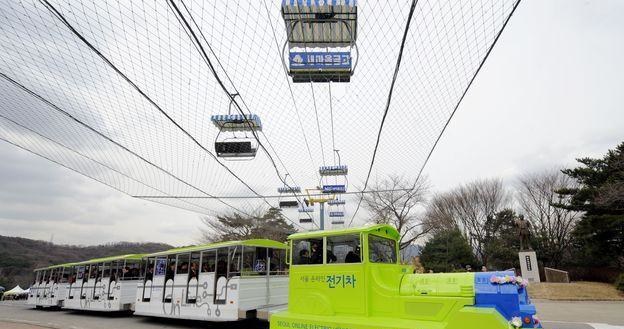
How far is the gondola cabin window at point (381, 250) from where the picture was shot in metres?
5.86

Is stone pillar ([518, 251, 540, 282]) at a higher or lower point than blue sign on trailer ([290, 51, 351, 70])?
lower

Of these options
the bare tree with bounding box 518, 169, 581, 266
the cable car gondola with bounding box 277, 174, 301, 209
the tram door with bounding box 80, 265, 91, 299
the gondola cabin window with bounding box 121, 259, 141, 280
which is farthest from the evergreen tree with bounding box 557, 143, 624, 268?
the tram door with bounding box 80, 265, 91, 299

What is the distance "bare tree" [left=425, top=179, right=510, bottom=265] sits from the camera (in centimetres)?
3588

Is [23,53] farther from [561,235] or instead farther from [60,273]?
[561,235]

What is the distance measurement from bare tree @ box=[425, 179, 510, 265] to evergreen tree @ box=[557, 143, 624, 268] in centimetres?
780

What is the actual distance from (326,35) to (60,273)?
18703mm

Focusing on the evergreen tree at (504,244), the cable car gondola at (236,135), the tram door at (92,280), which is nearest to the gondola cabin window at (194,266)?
the cable car gondola at (236,135)

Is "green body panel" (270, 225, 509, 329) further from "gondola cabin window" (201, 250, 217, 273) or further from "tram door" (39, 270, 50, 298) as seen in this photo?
"tram door" (39, 270, 50, 298)

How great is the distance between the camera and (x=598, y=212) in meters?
25.2

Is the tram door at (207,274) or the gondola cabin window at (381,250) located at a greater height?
the gondola cabin window at (381,250)

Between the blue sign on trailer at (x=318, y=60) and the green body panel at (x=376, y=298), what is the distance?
285cm

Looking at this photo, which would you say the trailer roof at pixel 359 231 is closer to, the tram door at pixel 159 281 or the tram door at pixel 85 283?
the tram door at pixel 159 281

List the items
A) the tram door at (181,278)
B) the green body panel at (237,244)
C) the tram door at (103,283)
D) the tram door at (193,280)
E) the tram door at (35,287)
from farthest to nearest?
the tram door at (35,287), the tram door at (103,283), the tram door at (181,278), the tram door at (193,280), the green body panel at (237,244)

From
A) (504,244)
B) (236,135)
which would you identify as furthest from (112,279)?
(504,244)
